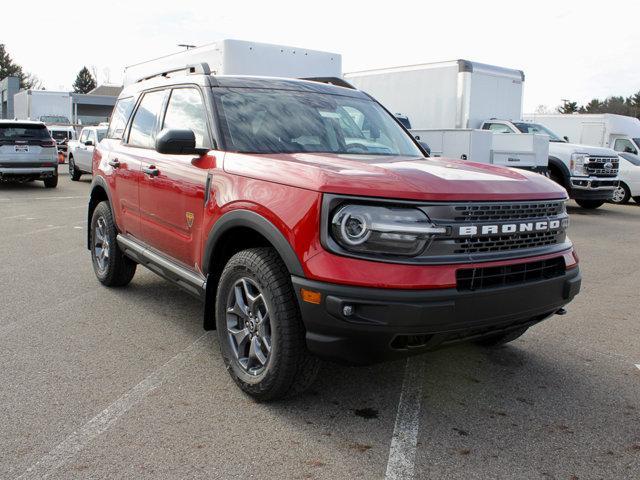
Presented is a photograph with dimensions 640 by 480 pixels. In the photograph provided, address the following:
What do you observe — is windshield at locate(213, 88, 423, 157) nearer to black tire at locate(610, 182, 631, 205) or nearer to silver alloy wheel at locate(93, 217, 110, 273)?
silver alloy wheel at locate(93, 217, 110, 273)

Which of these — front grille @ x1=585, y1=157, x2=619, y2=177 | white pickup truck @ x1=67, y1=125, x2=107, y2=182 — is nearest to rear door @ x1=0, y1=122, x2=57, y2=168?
white pickup truck @ x1=67, y1=125, x2=107, y2=182

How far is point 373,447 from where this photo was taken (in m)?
3.08

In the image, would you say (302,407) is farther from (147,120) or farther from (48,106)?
(48,106)

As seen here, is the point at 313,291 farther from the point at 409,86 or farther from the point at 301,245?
the point at 409,86

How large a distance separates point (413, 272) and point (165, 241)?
226cm

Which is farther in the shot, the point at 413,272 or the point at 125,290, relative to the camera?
the point at 125,290

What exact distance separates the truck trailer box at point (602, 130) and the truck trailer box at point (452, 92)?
18.0ft

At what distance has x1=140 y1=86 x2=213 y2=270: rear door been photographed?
4055mm

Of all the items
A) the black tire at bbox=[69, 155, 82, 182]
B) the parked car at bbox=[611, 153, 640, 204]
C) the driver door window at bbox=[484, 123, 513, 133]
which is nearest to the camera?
the driver door window at bbox=[484, 123, 513, 133]

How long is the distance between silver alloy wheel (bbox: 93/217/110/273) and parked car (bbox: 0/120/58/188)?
11843 millimetres

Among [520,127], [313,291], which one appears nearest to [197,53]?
[520,127]

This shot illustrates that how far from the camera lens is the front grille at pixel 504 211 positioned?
309 centimetres

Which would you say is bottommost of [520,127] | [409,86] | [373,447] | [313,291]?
[373,447]

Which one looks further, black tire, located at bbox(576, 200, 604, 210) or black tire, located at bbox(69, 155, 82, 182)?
black tire, located at bbox(69, 155, 82, 182)
